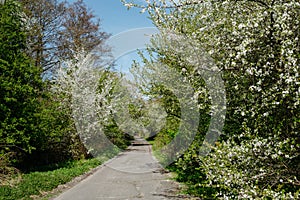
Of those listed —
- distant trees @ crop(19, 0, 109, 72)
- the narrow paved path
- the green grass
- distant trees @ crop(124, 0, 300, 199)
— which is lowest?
the narrow paved path

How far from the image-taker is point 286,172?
13.9 feet

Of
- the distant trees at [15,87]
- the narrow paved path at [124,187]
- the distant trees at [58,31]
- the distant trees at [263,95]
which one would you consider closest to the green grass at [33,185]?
the narrow paved path at [124,187]

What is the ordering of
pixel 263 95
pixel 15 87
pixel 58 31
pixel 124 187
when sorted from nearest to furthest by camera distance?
1. pixel 263 95
2. pixel 124 187
3. pixel 15 87
4. pixel 58 31

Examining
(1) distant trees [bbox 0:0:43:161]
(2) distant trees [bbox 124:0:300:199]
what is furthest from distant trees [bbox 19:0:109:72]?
(2) distant trees [bbox 124:0:300:199]

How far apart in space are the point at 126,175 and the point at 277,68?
10389mm

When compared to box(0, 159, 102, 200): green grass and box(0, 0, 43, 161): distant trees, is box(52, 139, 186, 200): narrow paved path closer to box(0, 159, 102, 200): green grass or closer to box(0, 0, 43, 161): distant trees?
box(0, 159, 102, 200): green grass

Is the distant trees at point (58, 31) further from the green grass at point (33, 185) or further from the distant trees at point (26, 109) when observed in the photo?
the green grass at point (33, 185)

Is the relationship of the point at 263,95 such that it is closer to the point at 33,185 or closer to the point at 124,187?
the point at 124,187

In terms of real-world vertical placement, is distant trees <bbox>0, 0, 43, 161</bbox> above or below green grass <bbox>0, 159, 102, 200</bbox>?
above

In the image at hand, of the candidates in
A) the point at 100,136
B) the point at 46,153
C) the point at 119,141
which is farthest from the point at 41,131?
the point at 119,141

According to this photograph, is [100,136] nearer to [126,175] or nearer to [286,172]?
[126,175]

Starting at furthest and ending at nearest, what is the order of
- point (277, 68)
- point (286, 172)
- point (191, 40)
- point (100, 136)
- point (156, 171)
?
point (100, 136) < point (156, 171) < point (191, 40) < point (286, 172) < point (277, 68)

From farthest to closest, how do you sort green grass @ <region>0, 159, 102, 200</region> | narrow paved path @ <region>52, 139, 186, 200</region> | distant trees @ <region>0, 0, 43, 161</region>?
distant trees @ <region>0, 0, 43, 161</region>, narrow paved path @ <region>52, 139, 186, 200</region>, green grass @ <region>0, 159, 102, 200</region>

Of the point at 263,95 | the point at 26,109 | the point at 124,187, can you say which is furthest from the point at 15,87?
the point at 263,95
